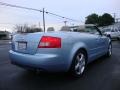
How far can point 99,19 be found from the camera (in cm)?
6694

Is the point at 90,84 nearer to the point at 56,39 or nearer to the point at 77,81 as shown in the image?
the point at 77,81

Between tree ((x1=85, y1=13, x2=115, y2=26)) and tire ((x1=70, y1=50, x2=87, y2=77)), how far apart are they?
5939 centimetres

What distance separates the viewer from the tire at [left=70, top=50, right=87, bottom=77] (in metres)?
4.70

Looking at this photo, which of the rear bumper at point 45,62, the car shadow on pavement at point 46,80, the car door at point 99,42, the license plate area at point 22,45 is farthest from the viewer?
the car door at point 99,42

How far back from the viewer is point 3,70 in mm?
5695

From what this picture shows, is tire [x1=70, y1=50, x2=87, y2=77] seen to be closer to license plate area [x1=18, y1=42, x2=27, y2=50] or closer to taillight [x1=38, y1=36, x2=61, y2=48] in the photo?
taillight [x1=38, y1=36, x2=61, y2=48]

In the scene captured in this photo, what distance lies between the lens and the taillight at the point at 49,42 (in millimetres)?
4234

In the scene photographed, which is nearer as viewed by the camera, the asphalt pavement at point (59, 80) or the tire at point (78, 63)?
the asphalt pavement at point (59, 80)

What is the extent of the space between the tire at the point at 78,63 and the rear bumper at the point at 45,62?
0.33 metres

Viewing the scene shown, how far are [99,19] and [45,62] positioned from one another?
214 feet

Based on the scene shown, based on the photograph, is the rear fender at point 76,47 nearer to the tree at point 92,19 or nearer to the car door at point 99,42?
the car door at point 99,42

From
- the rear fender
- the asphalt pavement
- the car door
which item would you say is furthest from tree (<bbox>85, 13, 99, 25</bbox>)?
the rear fender

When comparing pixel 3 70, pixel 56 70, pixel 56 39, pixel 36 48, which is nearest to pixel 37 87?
pixel 56 70

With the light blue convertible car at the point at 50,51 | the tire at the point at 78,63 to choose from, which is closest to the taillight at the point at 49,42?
the light blue convertible car at the point at 50,51
